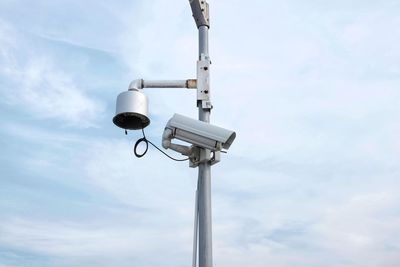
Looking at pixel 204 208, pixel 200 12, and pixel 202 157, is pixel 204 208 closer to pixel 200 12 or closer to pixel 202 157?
pixel 202 157

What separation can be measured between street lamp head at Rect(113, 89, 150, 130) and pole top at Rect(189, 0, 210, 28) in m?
1.05

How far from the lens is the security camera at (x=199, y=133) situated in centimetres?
437

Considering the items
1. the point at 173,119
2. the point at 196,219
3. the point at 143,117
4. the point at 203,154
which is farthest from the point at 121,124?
the point at 196,219

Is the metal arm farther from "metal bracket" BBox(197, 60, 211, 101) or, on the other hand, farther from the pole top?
the pole top

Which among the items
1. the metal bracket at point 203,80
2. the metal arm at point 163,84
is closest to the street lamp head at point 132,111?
the metal arm at point 163,84

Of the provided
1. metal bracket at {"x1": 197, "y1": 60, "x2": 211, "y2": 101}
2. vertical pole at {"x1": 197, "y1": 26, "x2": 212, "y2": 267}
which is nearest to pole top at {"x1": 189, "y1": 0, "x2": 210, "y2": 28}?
metal bracket at {"x1": 197, "y1": 60, "x2": 211, "y2": 101}

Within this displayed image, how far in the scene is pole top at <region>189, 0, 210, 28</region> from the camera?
198 inches

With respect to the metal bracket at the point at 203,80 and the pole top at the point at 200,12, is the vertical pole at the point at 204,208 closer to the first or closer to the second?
the metal bracket at the point at 203,80

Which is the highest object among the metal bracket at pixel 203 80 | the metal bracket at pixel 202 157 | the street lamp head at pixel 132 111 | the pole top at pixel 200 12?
the pole top at pixel 200 12

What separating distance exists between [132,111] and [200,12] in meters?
1.36

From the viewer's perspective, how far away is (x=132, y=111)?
456 centimetres

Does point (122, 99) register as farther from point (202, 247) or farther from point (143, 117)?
point (202, 247)

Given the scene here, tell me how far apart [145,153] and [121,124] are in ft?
1.27

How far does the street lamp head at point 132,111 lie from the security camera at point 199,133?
351 mm
